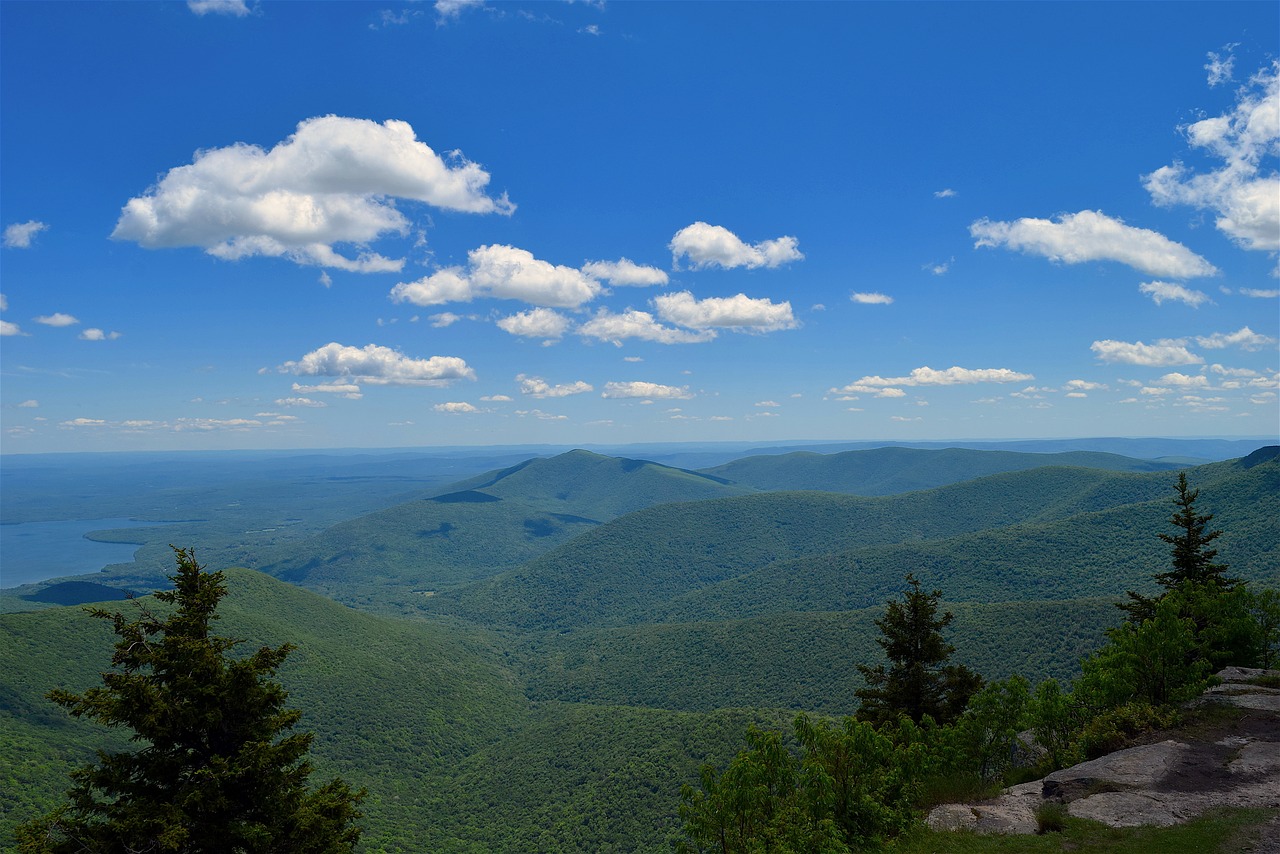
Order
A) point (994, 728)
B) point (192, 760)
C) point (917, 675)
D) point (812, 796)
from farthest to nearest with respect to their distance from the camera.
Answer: point (917, 675), point (994, 728), point (812, 796), point (192, 760)

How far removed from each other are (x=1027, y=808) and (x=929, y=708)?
74.8 ft

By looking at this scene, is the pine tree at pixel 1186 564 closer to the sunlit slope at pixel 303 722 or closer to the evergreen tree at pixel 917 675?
the evergreen tree at pixel 917 675

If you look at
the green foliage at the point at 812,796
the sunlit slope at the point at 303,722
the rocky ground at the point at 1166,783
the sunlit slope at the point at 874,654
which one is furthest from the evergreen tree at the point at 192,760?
the sunlit slope at the point at 874,654

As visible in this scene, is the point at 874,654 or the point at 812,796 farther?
the point at 874,654

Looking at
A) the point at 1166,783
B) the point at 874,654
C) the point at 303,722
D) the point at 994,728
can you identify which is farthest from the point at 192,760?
the point at 874,654

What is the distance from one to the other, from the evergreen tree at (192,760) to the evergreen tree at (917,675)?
122ft

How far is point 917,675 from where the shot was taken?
43688mm

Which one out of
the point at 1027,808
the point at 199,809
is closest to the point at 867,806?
the point at 1027,808

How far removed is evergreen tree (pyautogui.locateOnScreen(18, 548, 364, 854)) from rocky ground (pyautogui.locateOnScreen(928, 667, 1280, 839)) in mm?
20847

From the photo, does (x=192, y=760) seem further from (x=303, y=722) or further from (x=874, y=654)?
(x=874, y=654)

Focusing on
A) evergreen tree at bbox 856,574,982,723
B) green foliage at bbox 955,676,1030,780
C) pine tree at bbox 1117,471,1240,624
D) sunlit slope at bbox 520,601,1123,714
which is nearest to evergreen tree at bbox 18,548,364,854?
green foliage at bbox 955,676,1030,780

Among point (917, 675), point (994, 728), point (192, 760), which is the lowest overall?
point (917, 675)

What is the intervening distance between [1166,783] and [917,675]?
22.3 metres

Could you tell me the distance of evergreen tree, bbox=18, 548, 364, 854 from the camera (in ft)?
51.0
